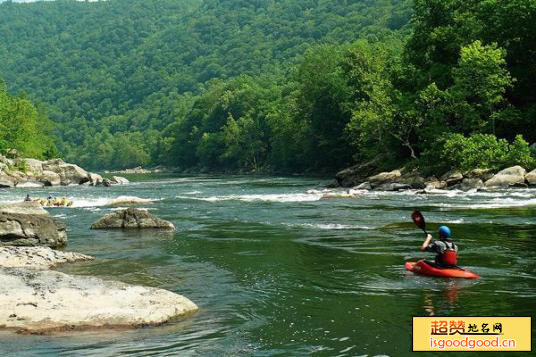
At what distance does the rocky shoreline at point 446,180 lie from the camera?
128 feet

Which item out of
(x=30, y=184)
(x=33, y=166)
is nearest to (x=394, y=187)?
(x=30, y=184)

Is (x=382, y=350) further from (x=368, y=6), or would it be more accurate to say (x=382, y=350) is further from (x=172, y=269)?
(x=368, y=6)

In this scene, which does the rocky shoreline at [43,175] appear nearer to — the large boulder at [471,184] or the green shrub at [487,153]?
the green shrub at [487,153]

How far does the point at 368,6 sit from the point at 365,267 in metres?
163

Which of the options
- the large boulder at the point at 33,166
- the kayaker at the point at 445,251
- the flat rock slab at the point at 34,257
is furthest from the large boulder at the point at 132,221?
the large boulder at the point at 33,166

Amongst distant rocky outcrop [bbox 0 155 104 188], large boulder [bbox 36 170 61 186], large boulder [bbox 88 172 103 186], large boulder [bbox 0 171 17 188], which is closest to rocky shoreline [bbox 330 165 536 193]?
large boulder [bbox 88 172 103 186]

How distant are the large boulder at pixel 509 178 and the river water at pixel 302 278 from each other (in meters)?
10.3

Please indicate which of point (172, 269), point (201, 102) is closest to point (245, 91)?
point (201, 102)

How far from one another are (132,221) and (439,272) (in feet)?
44.7

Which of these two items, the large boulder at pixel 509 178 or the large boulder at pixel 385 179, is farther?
the large boulder at pixel 385 179

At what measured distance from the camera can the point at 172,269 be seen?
51.0 ft

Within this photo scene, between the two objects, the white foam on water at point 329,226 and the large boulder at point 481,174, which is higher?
the large boulder at point 481,174

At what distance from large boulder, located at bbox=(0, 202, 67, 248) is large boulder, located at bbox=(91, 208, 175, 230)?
413cm

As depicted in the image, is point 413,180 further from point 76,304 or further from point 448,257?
point 76,304
